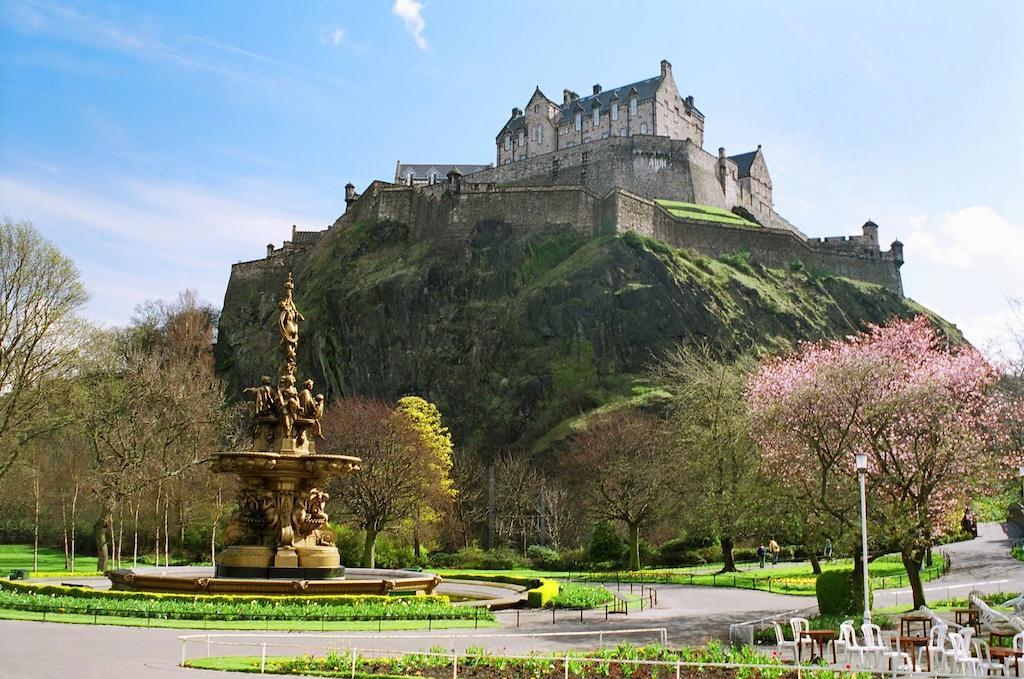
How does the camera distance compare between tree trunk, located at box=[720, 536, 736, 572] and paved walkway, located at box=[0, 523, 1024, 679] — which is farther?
tree trunk, located at box=[720, 536, 736, 572]

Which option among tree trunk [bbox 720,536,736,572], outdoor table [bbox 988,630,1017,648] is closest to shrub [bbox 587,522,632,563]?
tree trunk [bbox 720,536,736,572]

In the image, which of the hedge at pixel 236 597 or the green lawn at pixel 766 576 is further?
the green lawn at pixel 766 576

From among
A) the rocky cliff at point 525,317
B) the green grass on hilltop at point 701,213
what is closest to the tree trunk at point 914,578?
the rocky cliff at point 525,317

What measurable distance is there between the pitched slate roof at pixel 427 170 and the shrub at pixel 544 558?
66.8 m

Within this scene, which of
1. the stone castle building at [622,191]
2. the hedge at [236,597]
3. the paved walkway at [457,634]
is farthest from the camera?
the stone castle building at [622,191]

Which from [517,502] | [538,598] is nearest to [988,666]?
→ [538,598]

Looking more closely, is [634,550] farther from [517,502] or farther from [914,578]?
[914,578]

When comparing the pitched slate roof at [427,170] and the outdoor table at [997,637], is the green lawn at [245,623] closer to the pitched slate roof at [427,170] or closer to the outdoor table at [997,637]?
the outdoor table at [997,637]

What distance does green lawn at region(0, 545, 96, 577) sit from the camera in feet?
144

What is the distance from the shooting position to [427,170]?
108 meters

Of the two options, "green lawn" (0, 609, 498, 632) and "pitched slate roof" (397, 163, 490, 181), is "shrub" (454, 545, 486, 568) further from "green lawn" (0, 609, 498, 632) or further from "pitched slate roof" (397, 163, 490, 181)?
"pitched slate roof" (397, 163, 490, 181)

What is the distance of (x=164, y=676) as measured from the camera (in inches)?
463

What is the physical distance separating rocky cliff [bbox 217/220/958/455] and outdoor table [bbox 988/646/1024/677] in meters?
46.4

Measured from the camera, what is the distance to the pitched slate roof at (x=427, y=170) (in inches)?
4210
